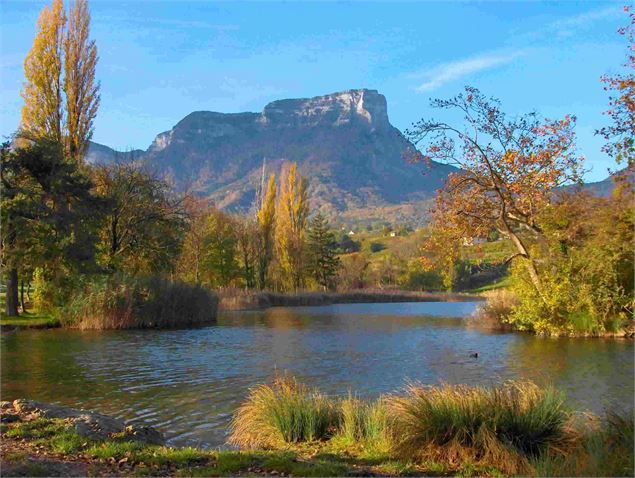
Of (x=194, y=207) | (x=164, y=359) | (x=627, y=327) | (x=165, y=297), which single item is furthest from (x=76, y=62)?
(x=627, y=327)

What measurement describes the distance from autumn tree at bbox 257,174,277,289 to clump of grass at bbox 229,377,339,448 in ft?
177

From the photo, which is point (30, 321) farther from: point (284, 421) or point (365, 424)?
point (365, 424)

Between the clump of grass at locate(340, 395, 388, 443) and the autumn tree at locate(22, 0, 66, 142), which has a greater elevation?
the autumn tree at locate(22, 0, 66, 142)

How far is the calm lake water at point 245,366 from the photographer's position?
40.3ft

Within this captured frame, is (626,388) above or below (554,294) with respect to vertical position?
below

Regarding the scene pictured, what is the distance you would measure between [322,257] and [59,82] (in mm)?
41765

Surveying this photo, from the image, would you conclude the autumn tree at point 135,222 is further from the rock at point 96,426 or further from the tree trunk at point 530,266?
the rock at point 96,426

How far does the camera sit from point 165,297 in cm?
3138

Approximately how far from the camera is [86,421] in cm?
788

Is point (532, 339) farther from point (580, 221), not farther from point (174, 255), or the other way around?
point (174, 255)

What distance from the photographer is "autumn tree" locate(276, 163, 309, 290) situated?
63.7 m

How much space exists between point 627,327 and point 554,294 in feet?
10.4

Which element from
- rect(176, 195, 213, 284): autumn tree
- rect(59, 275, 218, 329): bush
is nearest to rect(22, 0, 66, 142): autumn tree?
rect(59, 275, 218, 329): bush

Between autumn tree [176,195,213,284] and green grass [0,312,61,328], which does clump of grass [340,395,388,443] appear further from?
autumn tree [176,195,213,284]
